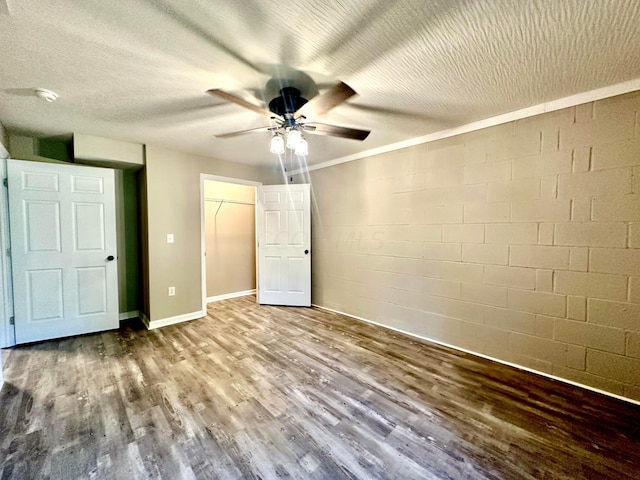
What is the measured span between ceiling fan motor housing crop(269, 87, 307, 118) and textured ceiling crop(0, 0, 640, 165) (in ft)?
0.40

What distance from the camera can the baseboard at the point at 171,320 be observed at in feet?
11.0

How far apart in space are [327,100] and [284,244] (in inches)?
113

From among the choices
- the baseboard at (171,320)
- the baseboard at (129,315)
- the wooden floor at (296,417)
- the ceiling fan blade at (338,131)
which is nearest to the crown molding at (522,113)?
the ceiling fan blade at (338,131)

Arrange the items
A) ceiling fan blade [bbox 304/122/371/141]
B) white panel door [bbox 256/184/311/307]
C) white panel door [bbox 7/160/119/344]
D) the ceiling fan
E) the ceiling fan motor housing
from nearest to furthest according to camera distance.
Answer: the ceiling fan → the ceiling fan motor housing → ceiling fan blade [bbox 304/122/371/141] → white panel door [bbox 7/160/119/344] → white panel door [bbox 256/184/311/307]

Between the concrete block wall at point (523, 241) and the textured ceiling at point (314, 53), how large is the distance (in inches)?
15.1

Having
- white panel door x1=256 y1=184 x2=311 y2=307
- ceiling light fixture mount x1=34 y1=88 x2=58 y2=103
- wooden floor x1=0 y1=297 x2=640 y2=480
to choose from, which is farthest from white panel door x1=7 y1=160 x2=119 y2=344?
white panel door x1=256 y1=184 x2=311 y2=307

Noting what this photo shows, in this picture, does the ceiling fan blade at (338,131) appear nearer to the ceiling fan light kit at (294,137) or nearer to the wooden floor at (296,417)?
the ceiling fan light kit at (294,137)

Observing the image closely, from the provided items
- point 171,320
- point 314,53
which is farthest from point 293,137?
point 171,320

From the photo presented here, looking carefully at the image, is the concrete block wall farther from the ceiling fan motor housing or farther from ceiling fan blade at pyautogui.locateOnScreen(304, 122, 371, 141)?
the ceiling fan motor housing

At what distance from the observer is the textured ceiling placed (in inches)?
49.4

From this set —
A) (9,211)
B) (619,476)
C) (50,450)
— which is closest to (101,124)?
(9,211)

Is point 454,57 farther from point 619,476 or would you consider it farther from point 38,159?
point 38,159

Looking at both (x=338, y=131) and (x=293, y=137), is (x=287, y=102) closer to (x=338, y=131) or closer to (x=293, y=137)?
(x=293, y=137)

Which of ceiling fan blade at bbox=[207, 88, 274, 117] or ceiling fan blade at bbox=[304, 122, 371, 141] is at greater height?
ceiling fan blade at bbox=[207, 88, 274, 117]
